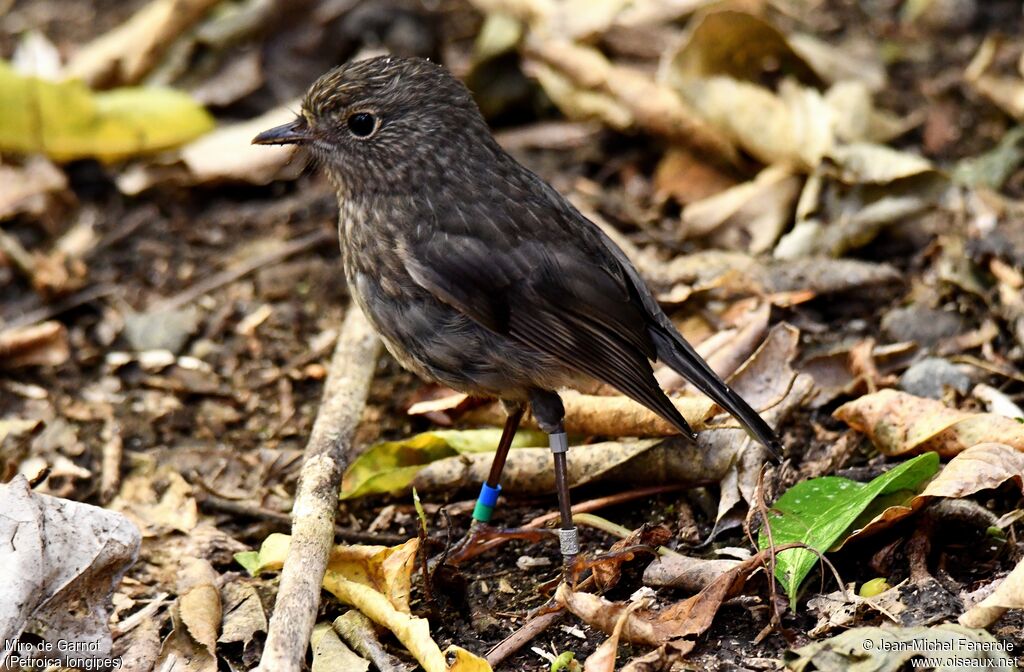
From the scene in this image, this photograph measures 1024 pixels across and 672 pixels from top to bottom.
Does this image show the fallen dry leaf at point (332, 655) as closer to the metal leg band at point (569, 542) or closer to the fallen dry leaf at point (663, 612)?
the fallen dry leaf at point (663, 612)

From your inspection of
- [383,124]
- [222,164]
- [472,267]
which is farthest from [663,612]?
[222,164]

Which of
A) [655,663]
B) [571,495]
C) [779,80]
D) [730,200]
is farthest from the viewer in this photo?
[779,80]

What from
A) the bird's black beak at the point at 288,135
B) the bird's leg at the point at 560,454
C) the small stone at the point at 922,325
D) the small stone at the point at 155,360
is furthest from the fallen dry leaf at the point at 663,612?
the small stone at the point at 155,360

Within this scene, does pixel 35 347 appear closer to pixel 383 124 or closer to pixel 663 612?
pixel 383 124

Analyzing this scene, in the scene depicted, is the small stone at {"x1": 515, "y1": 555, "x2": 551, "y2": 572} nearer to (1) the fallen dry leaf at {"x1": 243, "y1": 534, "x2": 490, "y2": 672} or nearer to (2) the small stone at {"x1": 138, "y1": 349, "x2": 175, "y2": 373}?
(1) the fallen dry leaf at {"x1": 243, "y1": 534, "x2": 490, "y2": 672}

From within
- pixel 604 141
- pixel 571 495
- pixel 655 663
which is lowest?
pixel 655 663

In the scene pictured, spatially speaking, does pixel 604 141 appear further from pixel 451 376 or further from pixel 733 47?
pixel 451 376

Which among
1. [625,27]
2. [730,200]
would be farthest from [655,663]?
[625,27]

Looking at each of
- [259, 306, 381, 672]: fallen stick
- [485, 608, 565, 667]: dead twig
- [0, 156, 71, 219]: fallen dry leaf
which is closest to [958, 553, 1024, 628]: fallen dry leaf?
[485, 608, 565, 667]: dead twig
